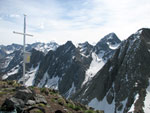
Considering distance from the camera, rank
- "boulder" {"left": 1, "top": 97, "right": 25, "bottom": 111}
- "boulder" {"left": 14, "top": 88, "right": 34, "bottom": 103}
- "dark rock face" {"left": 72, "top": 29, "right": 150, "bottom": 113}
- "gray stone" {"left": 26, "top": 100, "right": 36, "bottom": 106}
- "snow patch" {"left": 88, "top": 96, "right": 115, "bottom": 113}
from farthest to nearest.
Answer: "snow patch" {"left": 88, "top": 96, "right": 115, "bottom": 113}
"dark rock face" {"left": 72, "top": 29, "right": 150, "bottom": 113}
"gray stone" {"left": 26, "top": 100, "right": 36, "bottom": 106}
"boulder" {"left": 14, "top": 88, "right": 34, "bottom": 103}
"boulder" {"left": 1, "top": 97, "right": 25, "bottom": 111}

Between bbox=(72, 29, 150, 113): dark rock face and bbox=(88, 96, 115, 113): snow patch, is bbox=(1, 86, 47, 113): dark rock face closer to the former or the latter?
bbox=(72, 29, 150, 113): dark rock face

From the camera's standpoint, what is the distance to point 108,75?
6004 inches

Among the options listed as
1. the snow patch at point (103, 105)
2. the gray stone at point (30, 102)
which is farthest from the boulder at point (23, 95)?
the snow patch at point (103, 105)

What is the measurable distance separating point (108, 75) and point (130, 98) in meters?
44.8

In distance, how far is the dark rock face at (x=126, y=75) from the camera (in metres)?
A: 114

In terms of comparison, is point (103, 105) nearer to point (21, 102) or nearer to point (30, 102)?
point (30, 102)

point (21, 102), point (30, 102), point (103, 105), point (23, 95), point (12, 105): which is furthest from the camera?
point (103, 105)

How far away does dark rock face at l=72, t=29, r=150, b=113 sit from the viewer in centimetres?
11418

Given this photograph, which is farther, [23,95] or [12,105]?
[23,95]

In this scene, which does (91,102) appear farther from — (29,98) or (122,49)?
(29,98)

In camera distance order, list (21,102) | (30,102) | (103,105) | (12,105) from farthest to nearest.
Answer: (103,105) → (30,102) → (21,102) → (12,105)

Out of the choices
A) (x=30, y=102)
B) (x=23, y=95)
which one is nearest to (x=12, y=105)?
(x=23, y=95)

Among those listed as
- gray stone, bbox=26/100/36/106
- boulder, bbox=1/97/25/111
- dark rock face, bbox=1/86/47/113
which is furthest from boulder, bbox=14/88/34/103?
boulder, bbox=1/97/25/111

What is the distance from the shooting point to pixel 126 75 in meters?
130
